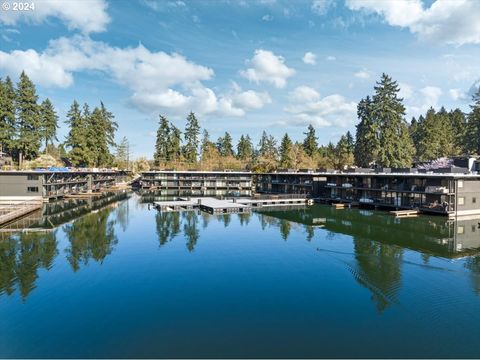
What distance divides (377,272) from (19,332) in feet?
65.8

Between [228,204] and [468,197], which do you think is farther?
[228,204]

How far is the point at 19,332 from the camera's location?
14.1m

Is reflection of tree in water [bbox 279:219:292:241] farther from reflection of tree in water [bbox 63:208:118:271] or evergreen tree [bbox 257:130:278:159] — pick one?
evergreen tree [bbox 257:130:278:159]

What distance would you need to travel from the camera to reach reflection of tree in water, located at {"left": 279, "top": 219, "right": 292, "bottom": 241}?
34.7m

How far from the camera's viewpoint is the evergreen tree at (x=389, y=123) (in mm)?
71562

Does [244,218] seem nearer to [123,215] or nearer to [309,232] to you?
[309,232]

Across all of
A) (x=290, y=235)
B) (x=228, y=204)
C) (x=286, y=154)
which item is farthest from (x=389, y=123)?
(x=290, y=235)

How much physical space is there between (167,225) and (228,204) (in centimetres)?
1528

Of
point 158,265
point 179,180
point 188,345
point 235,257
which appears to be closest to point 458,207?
point 235,257

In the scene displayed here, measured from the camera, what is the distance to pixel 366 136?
7225 centimetres

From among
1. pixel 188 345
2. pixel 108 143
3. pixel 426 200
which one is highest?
pixel 108 143

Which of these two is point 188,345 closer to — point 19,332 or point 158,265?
point 19,332

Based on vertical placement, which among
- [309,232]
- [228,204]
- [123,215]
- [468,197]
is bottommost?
[309,232]

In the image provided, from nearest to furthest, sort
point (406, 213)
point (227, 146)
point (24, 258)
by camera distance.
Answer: point (24, 258) < point (406, 213) < point (227, 146)
